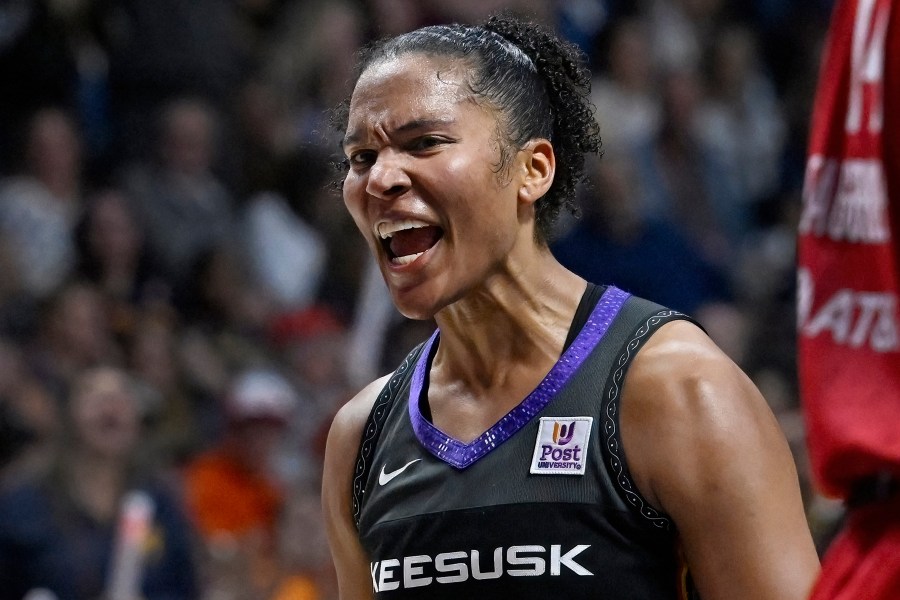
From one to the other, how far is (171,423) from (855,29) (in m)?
4.53

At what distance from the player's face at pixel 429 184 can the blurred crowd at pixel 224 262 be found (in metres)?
2.43

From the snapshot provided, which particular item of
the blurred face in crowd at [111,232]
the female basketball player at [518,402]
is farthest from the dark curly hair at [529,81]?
the blurred face in crowd at [111,232]

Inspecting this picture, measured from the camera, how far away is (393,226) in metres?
2.60

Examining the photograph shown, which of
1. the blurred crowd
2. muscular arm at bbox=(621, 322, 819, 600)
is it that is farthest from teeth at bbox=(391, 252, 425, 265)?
the blurred crowd

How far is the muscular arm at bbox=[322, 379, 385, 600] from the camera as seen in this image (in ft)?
9.26

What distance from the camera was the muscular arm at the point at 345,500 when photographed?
111 inches

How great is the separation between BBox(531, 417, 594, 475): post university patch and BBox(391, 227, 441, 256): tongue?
392 mm

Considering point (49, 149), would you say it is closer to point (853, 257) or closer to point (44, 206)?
point (44, 206)

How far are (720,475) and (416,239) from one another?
706 millimetres

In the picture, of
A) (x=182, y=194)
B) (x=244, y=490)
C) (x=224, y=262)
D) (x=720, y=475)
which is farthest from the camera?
(x=182, y=194)

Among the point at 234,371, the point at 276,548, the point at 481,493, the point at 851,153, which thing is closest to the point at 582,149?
the point at 481,493

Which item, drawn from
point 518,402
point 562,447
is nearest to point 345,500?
point 518,402

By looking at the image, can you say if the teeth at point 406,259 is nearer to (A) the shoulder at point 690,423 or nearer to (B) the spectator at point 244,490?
(A) the shoulder at point 690,423

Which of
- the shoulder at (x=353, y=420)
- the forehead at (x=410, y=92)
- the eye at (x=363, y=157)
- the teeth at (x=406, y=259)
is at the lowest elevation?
the shoulder at (x=353, y=420)
